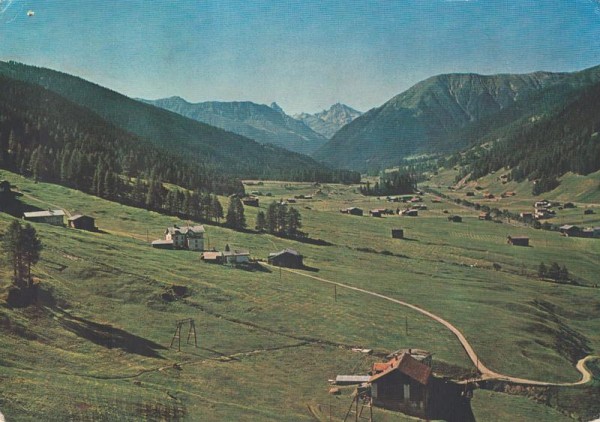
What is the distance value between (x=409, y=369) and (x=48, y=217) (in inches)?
1265

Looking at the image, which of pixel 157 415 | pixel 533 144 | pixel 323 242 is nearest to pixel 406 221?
pixel 323 242

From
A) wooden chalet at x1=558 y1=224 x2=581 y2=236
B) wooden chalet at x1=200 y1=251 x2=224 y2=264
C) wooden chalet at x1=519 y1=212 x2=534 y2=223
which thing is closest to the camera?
wooden chalet at x1=200 y1=251 x2=224 y2=264

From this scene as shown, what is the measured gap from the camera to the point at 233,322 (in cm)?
3509

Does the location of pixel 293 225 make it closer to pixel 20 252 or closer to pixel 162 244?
pixel 162 244

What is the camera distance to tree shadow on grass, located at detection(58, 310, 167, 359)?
29875mm

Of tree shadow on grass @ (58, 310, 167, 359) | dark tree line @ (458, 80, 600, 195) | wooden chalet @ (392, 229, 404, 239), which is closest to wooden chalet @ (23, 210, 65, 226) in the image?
tree shadow on grass @ (58, 310, 167, 359)

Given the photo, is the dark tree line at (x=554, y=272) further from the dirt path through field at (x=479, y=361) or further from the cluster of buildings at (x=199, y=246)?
the cluster of buildings at (x=199, y=246)

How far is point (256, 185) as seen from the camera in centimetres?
14038

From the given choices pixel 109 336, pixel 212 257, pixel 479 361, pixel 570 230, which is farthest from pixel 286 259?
pixel 570 230

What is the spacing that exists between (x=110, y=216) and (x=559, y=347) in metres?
40.5

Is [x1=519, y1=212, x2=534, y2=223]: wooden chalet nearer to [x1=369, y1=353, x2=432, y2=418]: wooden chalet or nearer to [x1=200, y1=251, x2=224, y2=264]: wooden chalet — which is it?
[x1=200, y1=251, x2=224, y2=264]: wooden chalet

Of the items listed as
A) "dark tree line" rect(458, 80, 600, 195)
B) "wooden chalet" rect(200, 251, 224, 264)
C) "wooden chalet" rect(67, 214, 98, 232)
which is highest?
"dark tree line" rect(458, 80, 600, 195)

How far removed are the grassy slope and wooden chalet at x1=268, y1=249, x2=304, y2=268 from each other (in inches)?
89.4

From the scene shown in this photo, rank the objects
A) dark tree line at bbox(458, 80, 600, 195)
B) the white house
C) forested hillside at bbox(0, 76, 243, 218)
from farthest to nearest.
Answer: dark tree line at bbox(458, 80, 600, 195), forested hillside at bbox(0, 76, 243, 218), the white house
